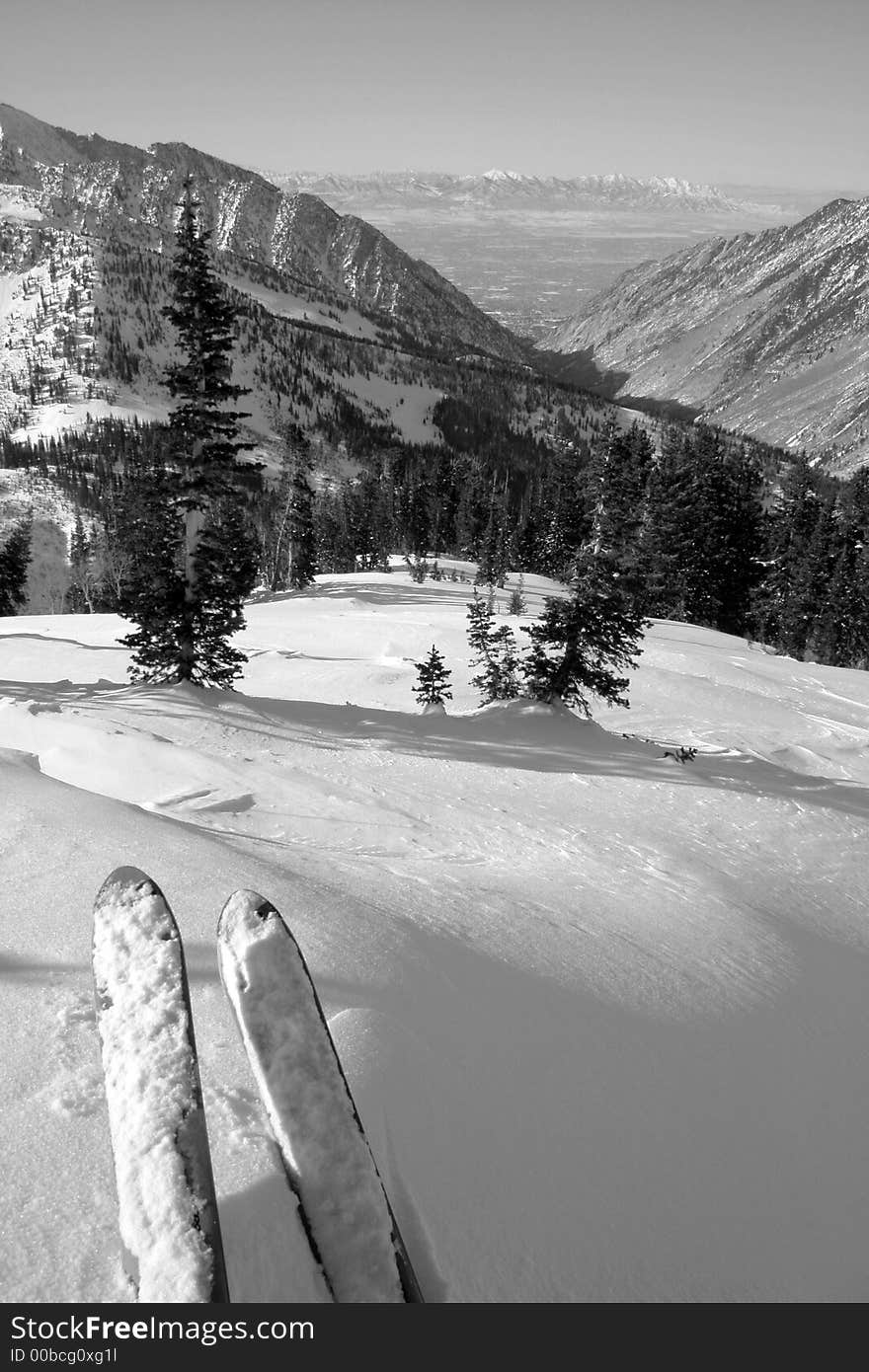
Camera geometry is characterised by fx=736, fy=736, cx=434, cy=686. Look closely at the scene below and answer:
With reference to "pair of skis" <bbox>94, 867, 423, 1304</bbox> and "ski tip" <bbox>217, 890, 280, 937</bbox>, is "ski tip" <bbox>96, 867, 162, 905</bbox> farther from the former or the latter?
"ski tip" <bbox>217, 890, 280, 937</bbox>

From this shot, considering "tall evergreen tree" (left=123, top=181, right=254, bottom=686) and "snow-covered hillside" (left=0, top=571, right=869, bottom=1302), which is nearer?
"snow-covered hillside" (left=0, top=571, right=869, bottom=1302)

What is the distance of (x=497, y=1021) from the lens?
425 centimetres

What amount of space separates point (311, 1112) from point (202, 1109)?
0.41 m

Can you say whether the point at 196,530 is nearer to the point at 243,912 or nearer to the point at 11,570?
the point at 243,912

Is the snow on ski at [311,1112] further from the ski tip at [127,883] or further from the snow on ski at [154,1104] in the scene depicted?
the ski tip at [127,883]

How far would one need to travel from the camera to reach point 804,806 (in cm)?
1238

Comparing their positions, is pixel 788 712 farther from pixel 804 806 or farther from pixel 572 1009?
pixel 572 1009

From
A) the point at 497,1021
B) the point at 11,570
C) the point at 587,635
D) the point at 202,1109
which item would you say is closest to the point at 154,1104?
the point at 202,1109

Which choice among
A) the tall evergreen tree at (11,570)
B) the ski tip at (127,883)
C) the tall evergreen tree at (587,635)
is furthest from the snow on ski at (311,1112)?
the tall evergreen tree at (11,570)

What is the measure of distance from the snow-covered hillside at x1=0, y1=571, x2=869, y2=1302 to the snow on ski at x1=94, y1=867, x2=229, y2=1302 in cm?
25

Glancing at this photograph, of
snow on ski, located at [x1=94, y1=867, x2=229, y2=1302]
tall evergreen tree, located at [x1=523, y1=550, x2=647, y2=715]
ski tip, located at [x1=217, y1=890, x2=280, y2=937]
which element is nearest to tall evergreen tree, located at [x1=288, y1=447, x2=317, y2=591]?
tall evergreen tree, located at [x1=523, y1=550, x2=647, y2=715]

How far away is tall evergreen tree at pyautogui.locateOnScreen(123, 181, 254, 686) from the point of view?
53.7ft

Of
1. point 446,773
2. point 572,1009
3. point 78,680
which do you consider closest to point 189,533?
point 78,680
